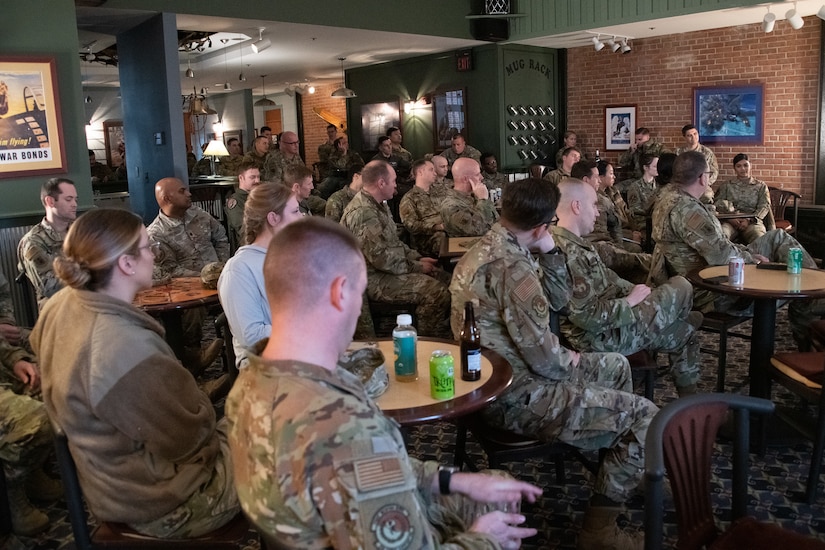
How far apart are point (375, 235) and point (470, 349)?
8.90 feet

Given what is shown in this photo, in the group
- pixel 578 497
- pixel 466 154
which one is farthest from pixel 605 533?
pixel 466 154

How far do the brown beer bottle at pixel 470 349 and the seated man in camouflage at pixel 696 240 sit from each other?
7.41 ft

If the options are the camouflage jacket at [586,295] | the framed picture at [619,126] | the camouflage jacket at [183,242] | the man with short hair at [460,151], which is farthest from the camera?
the framed picture at [619,126]

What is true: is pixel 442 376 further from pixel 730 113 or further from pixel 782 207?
pixel 730 113

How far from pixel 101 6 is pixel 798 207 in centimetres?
794

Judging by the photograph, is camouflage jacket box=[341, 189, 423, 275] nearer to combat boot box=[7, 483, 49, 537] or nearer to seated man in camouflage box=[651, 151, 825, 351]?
seated man in camouflage box=[651, 151, 825, 351]

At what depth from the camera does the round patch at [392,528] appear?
4.05 ft

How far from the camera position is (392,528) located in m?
1.25

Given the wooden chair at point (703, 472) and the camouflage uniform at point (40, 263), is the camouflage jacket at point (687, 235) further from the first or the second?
the camouflage uniform at point (40, 263)

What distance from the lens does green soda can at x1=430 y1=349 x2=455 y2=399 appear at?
2.13 m

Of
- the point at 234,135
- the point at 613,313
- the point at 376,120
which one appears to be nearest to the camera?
the point at 613,313

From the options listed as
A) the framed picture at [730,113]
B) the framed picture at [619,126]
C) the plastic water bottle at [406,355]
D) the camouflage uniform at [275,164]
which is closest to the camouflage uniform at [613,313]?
the plastic water bottle at [406,355]

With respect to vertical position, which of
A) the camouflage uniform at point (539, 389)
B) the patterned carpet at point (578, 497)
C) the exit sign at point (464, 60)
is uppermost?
the exit sign at point (464, 60)

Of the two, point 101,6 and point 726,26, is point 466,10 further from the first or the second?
point 101,6
